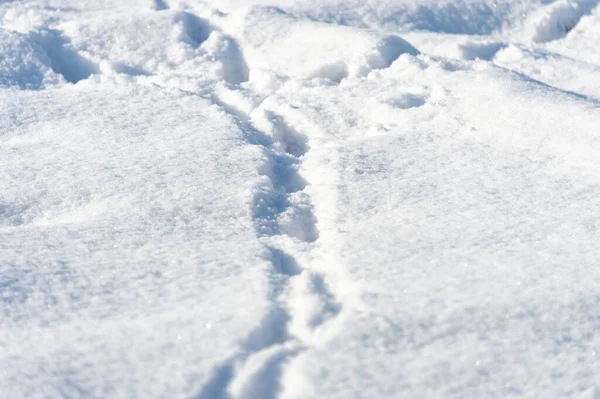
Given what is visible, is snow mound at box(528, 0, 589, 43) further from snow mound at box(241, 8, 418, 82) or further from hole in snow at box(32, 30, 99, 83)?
hole in snow at box(32, 30, 99, 83)

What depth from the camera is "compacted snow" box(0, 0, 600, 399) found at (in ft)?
5.18

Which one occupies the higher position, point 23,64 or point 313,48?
point 313,48

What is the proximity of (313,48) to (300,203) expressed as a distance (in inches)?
55.6

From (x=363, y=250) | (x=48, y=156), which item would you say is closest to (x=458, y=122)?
(x=363, y=250)

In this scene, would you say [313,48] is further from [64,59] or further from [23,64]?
[23,64]

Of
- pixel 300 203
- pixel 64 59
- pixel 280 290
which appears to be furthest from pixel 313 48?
pixel 280 290

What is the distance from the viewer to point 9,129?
2.72 meters

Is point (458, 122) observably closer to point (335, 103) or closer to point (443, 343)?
point (335, 103)

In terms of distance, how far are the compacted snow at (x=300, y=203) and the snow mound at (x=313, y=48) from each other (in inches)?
0.5

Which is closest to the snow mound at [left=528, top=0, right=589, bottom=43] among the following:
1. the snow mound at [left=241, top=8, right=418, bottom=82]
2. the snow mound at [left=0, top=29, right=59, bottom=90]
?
the snow mound at [left=241, top=8, right=418, bottom=82]

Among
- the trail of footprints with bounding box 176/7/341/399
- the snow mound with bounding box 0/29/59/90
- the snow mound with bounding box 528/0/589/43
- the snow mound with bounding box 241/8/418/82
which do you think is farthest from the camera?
the snow mound with bounding box 528/0/589/43

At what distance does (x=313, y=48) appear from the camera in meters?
3.43

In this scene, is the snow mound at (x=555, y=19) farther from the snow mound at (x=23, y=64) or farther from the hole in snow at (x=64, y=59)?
the snow mound at (x=23, y=64)

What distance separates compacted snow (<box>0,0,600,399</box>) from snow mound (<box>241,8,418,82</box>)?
0.01 meters
